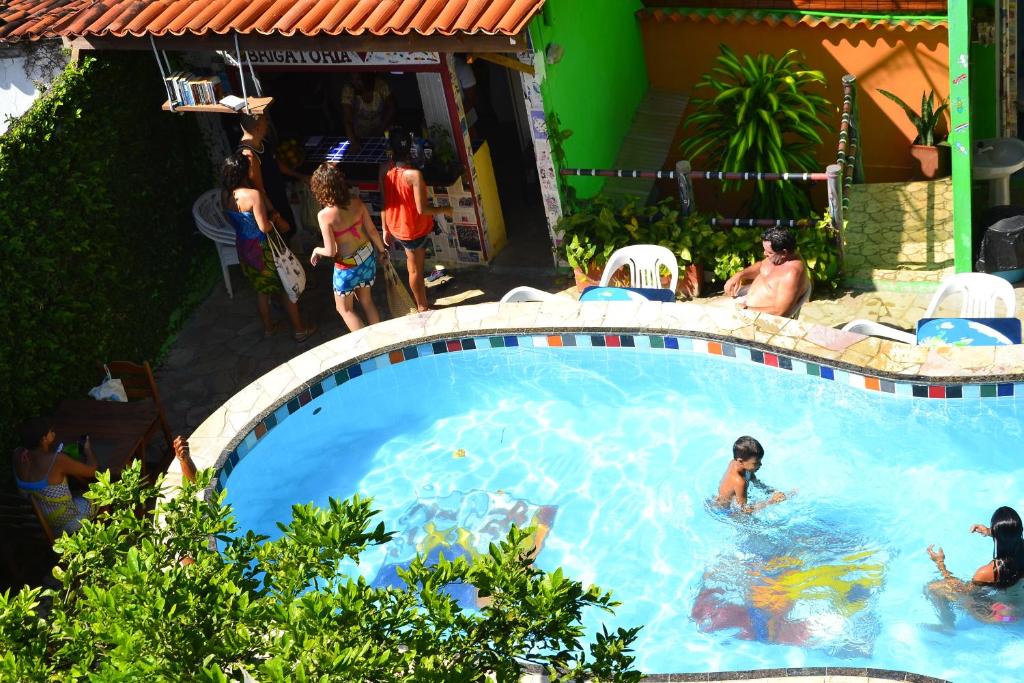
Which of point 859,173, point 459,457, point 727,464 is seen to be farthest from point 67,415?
point 859,173

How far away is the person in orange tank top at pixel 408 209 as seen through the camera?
11875mm

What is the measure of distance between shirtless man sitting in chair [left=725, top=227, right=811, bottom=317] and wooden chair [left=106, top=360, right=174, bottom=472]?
5336mm

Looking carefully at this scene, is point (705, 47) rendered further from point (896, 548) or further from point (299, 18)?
point (896, 548)

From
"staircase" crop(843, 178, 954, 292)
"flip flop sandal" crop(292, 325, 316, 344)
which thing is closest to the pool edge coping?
"flip flop sandal" crop(292, 325, 316, 344)

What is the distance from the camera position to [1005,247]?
11672mm

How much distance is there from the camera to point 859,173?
1374 cm

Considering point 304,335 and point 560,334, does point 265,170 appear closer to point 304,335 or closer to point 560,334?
point 304,335

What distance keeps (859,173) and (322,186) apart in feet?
19.7

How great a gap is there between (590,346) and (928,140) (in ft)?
15.7

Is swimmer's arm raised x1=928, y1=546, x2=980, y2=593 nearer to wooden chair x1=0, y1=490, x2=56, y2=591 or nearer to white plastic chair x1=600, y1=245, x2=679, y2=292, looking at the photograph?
white plastic chair x1=600, y1=245, x2=679, y2=292

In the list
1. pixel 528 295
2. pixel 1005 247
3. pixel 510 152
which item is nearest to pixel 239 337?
pixel 528 295

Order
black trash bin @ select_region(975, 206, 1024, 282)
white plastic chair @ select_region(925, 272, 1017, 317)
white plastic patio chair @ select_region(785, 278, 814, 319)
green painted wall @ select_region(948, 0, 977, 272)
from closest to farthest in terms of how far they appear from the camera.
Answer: white plastic chair @ select_region(925, 272, 1017, 317) → white plastic patio chair @ select_region(785, 278, 814, 319) → green painted wall @ select_region(948, 0, 977, 272) → black trash bin @ select_region(975, 206, 1024, 282)

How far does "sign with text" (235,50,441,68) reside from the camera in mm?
12562

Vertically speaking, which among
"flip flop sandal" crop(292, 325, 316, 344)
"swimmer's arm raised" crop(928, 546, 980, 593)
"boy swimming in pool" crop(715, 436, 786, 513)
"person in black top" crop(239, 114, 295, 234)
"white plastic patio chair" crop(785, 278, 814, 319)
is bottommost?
"swimmer's arm raised" crop(928, 546, 980, 593)
